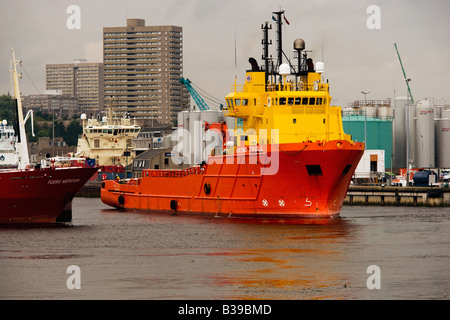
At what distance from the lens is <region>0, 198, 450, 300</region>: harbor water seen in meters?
27.7

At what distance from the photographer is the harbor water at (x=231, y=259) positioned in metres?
27.7

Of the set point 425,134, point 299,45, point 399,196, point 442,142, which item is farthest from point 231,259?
point 442,142

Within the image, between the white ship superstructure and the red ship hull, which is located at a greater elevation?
the white ship superstructure

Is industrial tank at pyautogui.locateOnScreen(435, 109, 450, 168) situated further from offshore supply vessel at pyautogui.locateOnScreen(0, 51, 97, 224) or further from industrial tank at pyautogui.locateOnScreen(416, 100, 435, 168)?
offshore supply vessel at pyautogui.locateOnScreen(0, 51, 97, 224)

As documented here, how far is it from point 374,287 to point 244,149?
76.3ft

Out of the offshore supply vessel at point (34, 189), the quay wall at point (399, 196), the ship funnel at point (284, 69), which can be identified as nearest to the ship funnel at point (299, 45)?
the ship funnel at point (284, 69)

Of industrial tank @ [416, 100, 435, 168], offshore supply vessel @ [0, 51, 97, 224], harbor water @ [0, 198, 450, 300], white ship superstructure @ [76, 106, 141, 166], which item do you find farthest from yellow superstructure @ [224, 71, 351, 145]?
white ship superstructure @ [76, 106, 141, 166]

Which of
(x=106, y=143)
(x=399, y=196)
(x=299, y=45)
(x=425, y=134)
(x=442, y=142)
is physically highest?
(x=299, y=45)

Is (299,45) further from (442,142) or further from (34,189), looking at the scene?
(442,142)

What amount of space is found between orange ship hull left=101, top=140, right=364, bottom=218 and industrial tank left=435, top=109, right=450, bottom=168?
44303 mm

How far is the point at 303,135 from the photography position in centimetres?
4969

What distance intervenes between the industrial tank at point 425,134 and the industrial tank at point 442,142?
7.71ft

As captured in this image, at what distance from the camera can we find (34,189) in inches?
1847

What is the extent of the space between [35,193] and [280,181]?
45.1 feet
